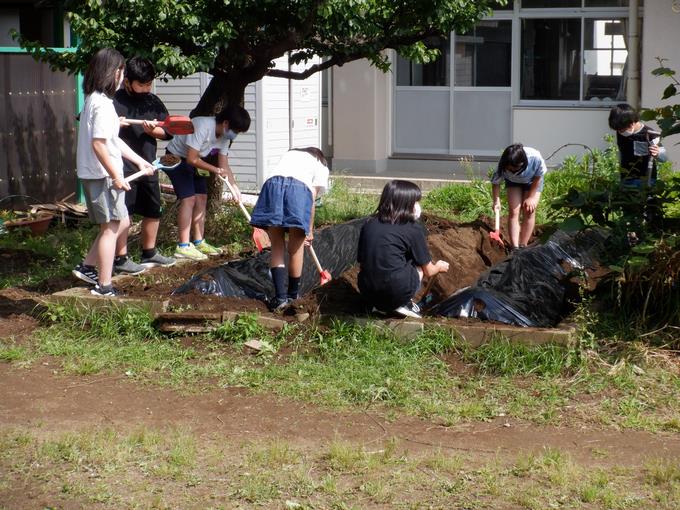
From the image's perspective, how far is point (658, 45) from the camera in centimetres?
1448

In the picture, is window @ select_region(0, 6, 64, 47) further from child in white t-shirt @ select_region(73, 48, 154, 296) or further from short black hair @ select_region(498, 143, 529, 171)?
short black hair @ select_region(498, 143, 529, 171)

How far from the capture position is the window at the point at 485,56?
16.0 m

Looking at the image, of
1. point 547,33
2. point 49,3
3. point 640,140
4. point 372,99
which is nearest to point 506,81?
point 547,33

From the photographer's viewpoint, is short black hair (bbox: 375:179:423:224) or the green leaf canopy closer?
short black hair (bbox: 375:179:423:224)

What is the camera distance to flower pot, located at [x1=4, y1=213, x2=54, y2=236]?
36.2 feet

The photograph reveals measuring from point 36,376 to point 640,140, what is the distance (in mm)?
5773

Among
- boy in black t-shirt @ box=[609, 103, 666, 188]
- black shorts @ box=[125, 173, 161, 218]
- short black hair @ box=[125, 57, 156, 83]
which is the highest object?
short black hair @ box=[125, 57, 156, 83]

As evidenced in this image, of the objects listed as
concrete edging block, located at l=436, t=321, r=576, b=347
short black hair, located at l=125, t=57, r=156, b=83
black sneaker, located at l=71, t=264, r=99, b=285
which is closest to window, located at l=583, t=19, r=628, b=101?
short black hair, located at l=125, t=57, r=156, b=83

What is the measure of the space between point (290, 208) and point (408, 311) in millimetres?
1113

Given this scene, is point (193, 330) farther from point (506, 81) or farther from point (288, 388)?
point (506, 81)

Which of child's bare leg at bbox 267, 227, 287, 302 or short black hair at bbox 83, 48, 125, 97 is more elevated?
short black hair at bbox 83, 48, 125, 97

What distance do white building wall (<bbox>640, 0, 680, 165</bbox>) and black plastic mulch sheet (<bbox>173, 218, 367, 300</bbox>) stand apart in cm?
670

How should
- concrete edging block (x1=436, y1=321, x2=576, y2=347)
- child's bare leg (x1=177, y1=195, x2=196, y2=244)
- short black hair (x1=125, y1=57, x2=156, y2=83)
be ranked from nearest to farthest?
concrete edging block (x1=436, y1=321, x2=576, y2=347) < short black hair (x1=125, y1=57, x2=156, y2=83) < child's bare leg (x1=177, y1=195, x2=196, y2=244)

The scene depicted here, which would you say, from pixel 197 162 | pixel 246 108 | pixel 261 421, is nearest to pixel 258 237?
pixel 197 162
